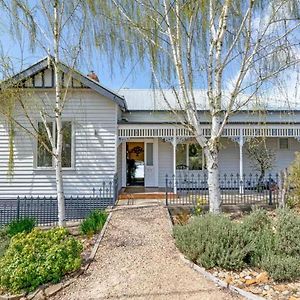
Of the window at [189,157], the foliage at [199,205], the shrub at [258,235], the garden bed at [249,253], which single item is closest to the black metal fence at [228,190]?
the foliage at [199,205]

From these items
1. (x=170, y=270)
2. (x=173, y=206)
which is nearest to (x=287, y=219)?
(x=170, y=270)

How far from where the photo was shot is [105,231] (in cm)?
773

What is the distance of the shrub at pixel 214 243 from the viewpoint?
532 centimetres

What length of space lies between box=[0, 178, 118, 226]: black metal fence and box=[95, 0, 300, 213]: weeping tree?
18.1 feet

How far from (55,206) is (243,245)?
30.3 ft

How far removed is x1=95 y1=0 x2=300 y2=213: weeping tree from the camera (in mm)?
7750

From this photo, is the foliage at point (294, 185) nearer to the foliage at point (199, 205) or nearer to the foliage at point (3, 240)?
the foliage at point (199, 205)

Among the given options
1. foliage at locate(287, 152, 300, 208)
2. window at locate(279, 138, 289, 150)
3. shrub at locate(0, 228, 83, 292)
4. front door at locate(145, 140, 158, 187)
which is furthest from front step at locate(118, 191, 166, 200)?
window at locate(279, 138, 289, 150)

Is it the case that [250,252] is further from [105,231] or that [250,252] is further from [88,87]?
[88,87]

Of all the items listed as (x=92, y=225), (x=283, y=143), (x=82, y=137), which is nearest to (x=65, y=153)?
(x=82, y=137)

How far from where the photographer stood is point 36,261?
534 centimetres

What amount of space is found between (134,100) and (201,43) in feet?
42.1

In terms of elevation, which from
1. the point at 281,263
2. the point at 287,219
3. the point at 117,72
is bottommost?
the point at 281,263

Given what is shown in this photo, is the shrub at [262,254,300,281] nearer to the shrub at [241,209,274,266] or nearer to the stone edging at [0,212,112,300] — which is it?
the shrub at [241,209,274,266]
